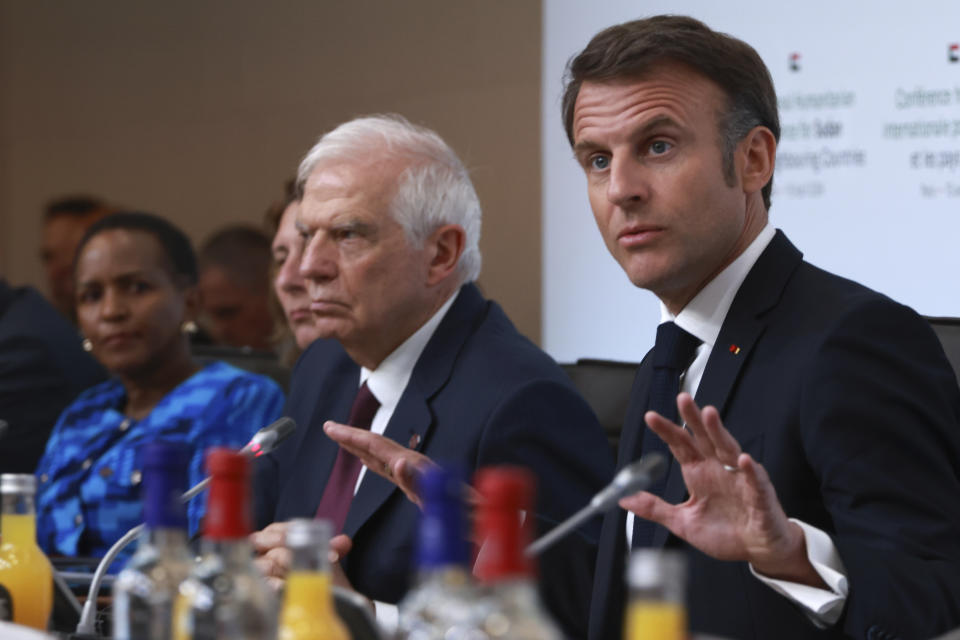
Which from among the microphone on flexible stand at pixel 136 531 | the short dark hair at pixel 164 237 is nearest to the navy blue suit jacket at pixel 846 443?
the microphone on flexible stand at pixel 136 531

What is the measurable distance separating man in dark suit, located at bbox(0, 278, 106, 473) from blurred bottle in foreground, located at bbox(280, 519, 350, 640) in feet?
8.21

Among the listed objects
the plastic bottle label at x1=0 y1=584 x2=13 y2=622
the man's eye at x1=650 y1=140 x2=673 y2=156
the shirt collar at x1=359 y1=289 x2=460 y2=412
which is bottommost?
the plastic bottle label at x1=0 y1=584 x2=13 y2=622

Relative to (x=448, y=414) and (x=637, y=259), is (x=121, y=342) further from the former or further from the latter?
(x=637, y=259)

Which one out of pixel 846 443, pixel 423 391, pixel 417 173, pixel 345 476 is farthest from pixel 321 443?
pixel 846 443

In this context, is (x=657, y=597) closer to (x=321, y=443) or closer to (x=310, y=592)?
(x=310, y=592)

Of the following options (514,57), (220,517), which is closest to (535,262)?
(514,57)

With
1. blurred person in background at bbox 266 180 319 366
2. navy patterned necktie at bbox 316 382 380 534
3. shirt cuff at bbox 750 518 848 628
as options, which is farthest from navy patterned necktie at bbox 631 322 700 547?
blurred person in background at bbox 266 180 319 366

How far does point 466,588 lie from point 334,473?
1.45m

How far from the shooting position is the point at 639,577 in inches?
30.6

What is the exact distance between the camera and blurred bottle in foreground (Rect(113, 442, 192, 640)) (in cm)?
96

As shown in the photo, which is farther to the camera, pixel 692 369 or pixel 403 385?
pixel 403 385

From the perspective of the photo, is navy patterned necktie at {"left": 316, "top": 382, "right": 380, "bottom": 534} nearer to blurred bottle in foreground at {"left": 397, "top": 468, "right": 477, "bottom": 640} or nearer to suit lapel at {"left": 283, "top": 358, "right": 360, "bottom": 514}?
suit lapel at {"left": 283, "top": 358, "right": 360, "bottom": 514}

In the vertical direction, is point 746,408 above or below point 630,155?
below

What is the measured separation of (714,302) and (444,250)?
30.2 inches
